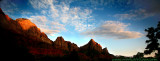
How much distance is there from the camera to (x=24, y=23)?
14125 cm

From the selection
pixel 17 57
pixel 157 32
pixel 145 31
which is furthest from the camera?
pixel 145 31

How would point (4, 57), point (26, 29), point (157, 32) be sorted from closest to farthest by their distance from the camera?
1. point (4, 57)
2. point (157, 32)
3. point (26, 29)

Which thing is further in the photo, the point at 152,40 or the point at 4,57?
the point at 152,40

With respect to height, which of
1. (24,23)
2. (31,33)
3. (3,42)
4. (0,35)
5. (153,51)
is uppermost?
(24,23)

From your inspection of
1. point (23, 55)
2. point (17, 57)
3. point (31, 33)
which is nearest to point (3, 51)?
point (17, 57)

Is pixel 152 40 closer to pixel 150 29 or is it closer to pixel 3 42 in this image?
pixel 150 29

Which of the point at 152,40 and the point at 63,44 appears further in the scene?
the point at 63,44

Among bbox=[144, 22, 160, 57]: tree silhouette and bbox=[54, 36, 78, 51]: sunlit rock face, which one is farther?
bbox=[54, 36, 78, 51]: sunlit rock face

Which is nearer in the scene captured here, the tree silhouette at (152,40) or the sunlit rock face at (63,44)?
the tree silhouette at (152,40)

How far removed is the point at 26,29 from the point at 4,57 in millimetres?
150149

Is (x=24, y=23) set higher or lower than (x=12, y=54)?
higher

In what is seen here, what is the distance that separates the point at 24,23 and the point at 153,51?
16195cm

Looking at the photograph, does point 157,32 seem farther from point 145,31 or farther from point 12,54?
point 12,54

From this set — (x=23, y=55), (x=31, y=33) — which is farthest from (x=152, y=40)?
(x=31, y=33)
